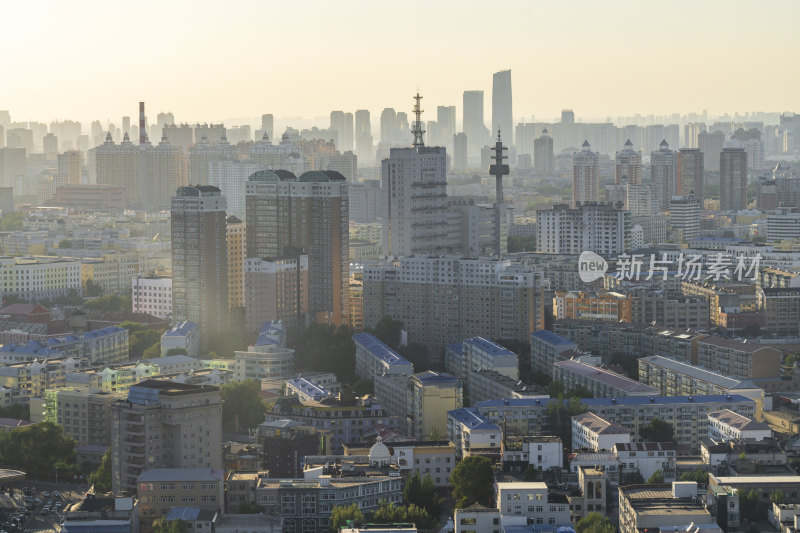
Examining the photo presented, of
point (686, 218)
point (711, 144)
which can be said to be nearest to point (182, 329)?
point (686, 218)

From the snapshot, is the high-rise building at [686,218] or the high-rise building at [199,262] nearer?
the high-rise building at [199,262]

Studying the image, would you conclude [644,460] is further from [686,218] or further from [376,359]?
[686,218]

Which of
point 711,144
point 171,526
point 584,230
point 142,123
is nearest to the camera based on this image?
point 171,526

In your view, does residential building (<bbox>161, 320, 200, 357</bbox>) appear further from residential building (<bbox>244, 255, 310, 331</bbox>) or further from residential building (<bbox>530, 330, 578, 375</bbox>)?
residential building (<bbox>530, 330, 578, 375</bbox>)

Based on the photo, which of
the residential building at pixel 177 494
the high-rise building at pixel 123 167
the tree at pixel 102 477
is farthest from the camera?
the high-rise building at pixel 123 167

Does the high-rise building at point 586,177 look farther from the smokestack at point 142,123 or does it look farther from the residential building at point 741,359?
the residential building at point 741,359

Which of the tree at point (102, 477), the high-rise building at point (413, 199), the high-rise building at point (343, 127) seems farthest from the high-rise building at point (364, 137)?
the tree at point (102, 477)

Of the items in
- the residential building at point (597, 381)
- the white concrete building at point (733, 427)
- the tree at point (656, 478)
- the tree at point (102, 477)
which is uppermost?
the residential building at point (597, 381)

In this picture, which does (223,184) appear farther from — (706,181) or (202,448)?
(202,448)
